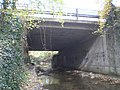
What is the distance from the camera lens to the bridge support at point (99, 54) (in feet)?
63.7

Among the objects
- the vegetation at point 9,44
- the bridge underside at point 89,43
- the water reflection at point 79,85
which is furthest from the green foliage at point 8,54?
the bridge underside at point 89,43

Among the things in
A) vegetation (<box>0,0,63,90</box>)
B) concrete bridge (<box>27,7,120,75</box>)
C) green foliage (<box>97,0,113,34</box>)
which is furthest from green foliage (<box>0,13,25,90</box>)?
concrete bridge (<box>27,7,120,75</box>)

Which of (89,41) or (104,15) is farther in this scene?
(89,41)

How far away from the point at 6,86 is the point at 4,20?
12.8ft

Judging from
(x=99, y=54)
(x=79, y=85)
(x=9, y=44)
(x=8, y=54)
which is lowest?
(x=79, y=85)

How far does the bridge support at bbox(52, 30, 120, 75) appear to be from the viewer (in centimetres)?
1942

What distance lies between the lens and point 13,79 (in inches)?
327

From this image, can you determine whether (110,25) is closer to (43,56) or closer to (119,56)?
(119,56)

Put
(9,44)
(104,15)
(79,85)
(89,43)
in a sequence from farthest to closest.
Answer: (89,43), (104,15), (79,85), (9,44)

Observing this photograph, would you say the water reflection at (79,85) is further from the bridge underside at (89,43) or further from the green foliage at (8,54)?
the green foliage at (8,54)

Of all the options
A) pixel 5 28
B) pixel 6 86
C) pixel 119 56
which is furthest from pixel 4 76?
pixel 119 56

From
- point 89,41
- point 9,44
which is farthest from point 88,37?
point 9,44

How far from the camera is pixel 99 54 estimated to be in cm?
2258

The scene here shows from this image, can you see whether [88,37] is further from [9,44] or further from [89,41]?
[9,44]
